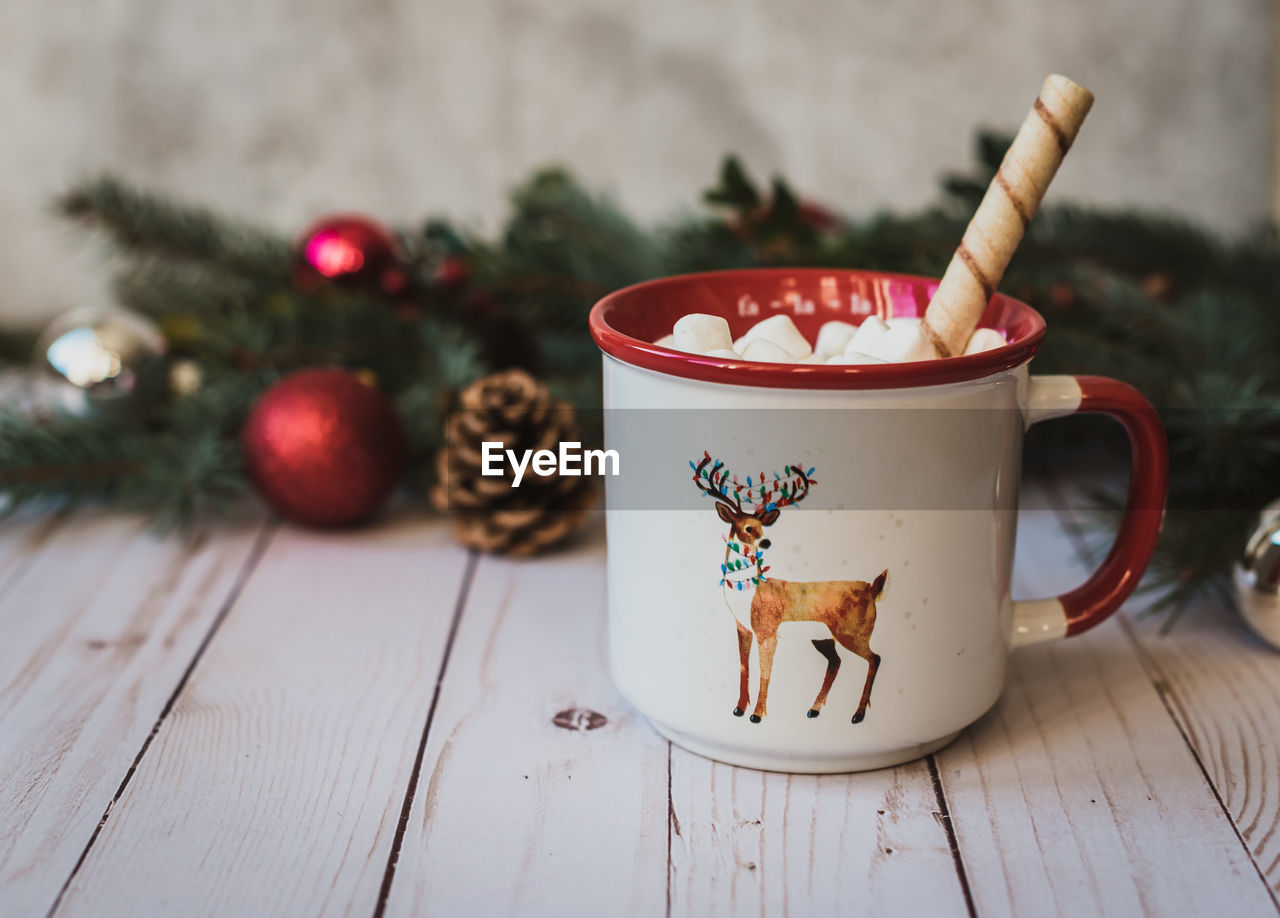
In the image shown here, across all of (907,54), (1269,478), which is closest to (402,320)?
(907,54)

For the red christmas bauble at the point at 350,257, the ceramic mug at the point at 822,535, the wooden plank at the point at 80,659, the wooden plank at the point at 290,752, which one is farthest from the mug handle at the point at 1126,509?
the red christmas bauble at the point at 350,257

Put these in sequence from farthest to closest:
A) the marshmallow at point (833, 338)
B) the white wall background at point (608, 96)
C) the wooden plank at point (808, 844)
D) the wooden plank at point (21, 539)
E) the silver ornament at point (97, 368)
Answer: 1. the white wall background at point (608, 96)
2. the silver ornament at point (97, 368)
3. the wooden plank at point (21, 539)
4. the marshmallow at point (833, 338)
5. the wooden plank at point (808, 844)

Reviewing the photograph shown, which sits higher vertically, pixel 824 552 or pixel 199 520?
pixel 824 552

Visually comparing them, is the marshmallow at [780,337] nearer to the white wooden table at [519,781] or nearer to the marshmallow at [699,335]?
the marshmallow at [699,335]

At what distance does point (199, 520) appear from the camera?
94 cm

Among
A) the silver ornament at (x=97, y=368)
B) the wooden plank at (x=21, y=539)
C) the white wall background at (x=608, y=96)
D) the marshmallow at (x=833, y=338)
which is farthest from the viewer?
the white wall background at (x=608, y=96)

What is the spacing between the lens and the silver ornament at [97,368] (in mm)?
971

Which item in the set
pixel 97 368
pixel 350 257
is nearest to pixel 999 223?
pixel 350 257

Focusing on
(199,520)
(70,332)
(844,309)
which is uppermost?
(844,309)

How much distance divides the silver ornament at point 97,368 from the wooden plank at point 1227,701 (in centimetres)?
79

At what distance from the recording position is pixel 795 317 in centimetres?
67

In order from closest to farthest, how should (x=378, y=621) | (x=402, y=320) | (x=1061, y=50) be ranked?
1. (x=378, y=621)
2. (x=402, y=320)
3. (x=1061, y=50)

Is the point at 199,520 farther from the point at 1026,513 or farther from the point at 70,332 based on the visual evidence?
the point at 1026,513

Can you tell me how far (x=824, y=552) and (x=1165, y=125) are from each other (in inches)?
37.7
